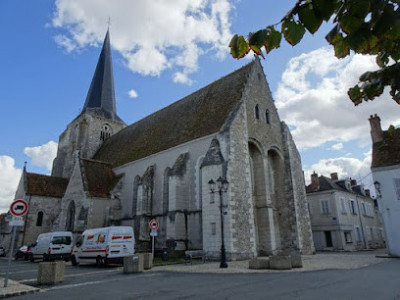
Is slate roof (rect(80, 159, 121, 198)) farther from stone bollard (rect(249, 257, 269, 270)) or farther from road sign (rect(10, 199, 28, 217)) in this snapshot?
stone bollard (rect(249, 257, 269, 270))

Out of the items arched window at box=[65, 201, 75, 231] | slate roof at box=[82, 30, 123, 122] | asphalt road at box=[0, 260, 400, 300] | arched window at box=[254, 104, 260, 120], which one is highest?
slate roof at box=[82, 30, 123, 122]

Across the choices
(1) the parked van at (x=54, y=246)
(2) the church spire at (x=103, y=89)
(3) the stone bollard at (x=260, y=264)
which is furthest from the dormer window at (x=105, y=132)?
(3) the stone bollard at (x=260, y=264)

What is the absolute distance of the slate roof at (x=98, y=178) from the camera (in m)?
22.2

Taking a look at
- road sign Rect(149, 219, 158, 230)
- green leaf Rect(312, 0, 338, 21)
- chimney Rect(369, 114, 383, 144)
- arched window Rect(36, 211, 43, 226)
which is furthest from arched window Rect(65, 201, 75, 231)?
green leaf Rect(312, 0, 338, 21)

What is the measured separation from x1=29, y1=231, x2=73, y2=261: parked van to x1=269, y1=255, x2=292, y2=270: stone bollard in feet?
43.3

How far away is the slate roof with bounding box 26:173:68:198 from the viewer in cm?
2736

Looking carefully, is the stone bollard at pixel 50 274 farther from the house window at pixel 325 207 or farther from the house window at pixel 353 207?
the house window at pixel 353 207

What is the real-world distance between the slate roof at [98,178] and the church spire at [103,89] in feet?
44.8

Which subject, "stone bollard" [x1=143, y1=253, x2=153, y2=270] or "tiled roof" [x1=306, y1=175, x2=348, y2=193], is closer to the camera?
"stone bollard" [x1=143, y1=253, x2=153, y2=270]

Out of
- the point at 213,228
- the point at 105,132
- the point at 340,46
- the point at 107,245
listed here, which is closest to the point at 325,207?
the point at 213,228

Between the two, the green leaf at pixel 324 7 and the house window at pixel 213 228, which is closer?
the green leaf at pixel 324 7

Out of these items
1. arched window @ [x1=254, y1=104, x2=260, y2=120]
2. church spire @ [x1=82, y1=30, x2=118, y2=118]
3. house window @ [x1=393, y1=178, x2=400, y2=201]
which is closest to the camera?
house window @ [x1=393, y1=178, x2=400, y2=201]

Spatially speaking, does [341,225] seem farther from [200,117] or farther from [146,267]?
[146,267]

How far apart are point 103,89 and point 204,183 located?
27022 mm
